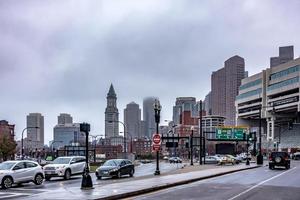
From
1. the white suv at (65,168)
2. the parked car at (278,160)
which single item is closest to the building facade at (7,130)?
the parked car at (278,160)

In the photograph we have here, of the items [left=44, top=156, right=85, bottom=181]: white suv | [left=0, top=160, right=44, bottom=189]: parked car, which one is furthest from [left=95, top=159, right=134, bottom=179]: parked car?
[left=0, top=160, right=44, bottom=189]: parked car

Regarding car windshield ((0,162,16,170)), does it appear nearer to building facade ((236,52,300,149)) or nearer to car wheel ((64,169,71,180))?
car wheel ((64,169,71,180))

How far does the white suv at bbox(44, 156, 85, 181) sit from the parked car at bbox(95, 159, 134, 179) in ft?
6.44

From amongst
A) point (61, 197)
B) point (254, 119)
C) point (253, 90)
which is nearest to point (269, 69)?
point (253, 90)

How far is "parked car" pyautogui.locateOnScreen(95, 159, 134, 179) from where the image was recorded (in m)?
34.8

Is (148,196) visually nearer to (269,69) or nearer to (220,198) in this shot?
(220,198)

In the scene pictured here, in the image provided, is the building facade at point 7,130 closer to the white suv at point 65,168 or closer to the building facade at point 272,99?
the building facade at point 272,99

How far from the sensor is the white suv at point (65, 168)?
3431 cm

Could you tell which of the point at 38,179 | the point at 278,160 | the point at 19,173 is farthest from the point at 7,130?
the point at 19,173

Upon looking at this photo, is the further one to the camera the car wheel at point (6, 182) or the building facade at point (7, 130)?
the building facade at point (7, 130)

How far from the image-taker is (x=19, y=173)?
27562 millimetres

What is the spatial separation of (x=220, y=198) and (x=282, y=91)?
12076 cm

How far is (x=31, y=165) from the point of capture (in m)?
29.0

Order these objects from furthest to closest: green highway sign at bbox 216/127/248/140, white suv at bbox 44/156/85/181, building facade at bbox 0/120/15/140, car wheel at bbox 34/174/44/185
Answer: building facade at bbox 0/120/15/140 → green highway sign at bbox 216/127/248/140 → white suv at bbox 44/156/85/181 → car wheel at bbox 34/174/44/185
